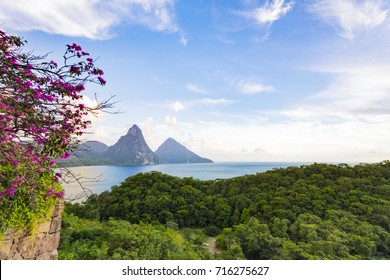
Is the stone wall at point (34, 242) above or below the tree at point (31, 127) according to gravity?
below

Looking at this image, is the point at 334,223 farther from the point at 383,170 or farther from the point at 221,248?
the point at 383,170

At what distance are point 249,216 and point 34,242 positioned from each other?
12329 millimetres

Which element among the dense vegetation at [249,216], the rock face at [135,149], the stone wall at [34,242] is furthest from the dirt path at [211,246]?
the rock face at [135,149]

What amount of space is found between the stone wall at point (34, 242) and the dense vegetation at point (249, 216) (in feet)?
6.41

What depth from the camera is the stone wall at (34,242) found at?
3.17 metres

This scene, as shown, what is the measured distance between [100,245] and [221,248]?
6.97 m

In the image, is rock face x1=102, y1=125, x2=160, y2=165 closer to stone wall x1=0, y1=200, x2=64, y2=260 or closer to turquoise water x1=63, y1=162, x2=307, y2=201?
turquoise water x1=63, y1=162, x2=307, y2=201

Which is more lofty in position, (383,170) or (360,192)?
(383,170)

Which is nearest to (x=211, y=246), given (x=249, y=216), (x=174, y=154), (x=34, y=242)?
(x=249, y=216)

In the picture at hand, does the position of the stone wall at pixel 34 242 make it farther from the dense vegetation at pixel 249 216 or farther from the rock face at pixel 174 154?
the rock face at pixel 174 154

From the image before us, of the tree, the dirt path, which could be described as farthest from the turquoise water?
the dirt path

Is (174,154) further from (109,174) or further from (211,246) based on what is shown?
(211,246)

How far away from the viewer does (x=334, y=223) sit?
11.9 metres
